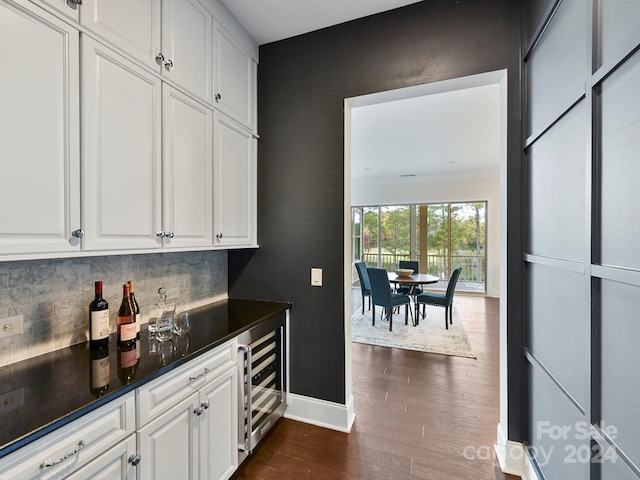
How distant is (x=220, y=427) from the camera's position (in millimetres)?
1550

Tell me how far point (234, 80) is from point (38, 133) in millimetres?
1338

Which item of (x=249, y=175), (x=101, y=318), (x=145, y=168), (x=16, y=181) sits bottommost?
(x=101, y=318)

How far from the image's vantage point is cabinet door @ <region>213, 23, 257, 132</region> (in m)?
1.93

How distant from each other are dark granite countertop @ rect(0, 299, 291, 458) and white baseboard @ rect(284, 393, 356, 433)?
910 mm

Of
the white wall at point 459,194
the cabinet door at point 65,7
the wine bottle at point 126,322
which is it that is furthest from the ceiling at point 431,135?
the wine bottle at point 126,322

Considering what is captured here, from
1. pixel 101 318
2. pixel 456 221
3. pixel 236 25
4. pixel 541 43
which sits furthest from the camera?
pixel 456 221

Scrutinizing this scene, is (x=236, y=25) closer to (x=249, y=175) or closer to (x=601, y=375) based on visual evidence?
(x=249, y=175)

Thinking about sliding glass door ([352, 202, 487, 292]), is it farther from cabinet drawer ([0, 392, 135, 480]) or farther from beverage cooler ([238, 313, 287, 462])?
cabinet drawer ([0, 392, 135, 480])

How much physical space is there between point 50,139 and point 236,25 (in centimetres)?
158

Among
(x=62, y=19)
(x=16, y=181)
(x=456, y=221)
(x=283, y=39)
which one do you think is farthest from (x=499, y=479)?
(x=456, y=221)

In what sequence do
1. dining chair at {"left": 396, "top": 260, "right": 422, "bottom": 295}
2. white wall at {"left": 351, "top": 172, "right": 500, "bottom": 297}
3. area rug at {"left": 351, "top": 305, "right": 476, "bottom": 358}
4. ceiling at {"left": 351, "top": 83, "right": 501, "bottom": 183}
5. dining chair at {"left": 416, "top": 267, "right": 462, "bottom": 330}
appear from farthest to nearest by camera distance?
1. white wall at {"left": 351, "top": 172, "right": 500, "bottom": 297}
2. dining chair at {"left": 396, "top": 260, "right": 422, "bottom": 295}
3. dining chair at {"left": 416, "top": 267, "right": 462, "bottom": 330}
4. area rug at {"left": 351, "top": 305, "right": 476, "bottom": 358}
5. ceiling at {"left": 351, "top": 83, "right": 501, "bottom": 183}

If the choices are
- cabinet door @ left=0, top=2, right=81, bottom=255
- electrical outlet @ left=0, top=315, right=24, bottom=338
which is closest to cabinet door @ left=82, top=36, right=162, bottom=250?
cabinet door @ left=0, top=2, right=81, bottom=255

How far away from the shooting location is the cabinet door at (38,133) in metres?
0.97

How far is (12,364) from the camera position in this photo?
121 cm
